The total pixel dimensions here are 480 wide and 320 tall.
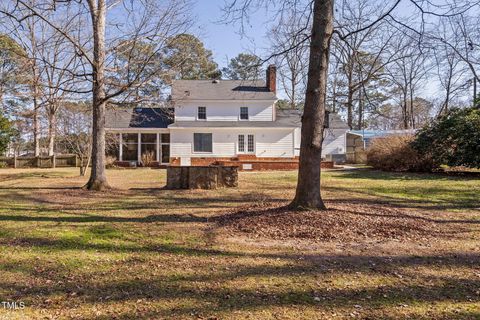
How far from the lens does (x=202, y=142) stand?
2742cm

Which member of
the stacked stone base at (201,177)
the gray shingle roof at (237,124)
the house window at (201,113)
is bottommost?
the stacked stone base at (201,177)

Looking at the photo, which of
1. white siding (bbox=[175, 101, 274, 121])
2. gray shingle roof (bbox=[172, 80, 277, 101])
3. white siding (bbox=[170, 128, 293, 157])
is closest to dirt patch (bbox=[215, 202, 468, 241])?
white siding (bbox=[170, 128, 293, 157])

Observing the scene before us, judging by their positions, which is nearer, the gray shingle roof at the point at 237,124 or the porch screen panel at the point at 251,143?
the gray shingle roof at the point at 237,124

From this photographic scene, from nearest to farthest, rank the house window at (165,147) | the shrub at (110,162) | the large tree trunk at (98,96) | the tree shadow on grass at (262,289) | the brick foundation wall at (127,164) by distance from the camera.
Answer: the tree shadow on grass at (262,289) < the large tree trunk at (98,96) < the shrub at (110,162) < the brick foundation wall at (127,164) < the house window at (165,147)

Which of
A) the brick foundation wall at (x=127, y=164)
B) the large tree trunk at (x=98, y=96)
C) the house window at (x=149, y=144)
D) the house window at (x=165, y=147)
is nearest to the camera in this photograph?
the large tree trunk at (x=98, y=96)

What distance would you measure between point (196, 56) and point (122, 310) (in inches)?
455

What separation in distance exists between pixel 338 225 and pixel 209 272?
283 cm

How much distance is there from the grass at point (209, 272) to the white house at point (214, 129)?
19.9m

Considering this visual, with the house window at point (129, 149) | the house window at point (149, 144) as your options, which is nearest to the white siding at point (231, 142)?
the house window at point (149, 144)

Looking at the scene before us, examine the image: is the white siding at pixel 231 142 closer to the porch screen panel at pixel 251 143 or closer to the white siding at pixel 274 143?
the white siding at pixel 274 143

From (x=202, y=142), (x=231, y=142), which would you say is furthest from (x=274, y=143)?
(x=202, y=142)

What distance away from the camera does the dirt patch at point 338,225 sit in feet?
18.8

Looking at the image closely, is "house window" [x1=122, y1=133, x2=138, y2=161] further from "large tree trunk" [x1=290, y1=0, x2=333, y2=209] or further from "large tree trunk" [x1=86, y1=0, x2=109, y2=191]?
"large tree trunk" [x1=290, y1=0, x2=333, y2=209]

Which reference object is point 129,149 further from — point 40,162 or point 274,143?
point 274,143
